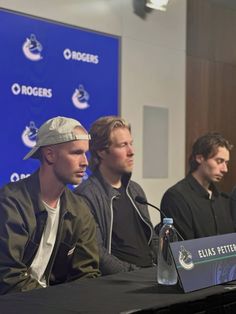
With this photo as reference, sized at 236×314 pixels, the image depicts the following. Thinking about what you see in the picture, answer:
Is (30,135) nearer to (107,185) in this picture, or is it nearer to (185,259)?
(107,185)

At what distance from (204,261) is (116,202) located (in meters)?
1.08

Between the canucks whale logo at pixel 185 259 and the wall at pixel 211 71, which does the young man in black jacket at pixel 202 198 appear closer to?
the wall at pixel 211 71

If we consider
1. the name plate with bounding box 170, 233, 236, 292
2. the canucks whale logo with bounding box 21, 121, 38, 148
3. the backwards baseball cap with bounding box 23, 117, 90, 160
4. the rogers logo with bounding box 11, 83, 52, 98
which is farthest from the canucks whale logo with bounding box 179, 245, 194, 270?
the rogers logo with bounding box 11, 83, 52, 98

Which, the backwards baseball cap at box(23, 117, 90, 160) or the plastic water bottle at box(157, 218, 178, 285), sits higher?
the backwards baseball cap at box(23, 117, 90, 160)

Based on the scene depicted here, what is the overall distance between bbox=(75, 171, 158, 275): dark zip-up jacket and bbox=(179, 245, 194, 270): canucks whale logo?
2.96 ft

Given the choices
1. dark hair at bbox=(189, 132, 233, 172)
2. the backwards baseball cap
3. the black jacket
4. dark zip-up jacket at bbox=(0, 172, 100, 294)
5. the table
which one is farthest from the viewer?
dark hair at bbox=(189, 132, 233, 172)

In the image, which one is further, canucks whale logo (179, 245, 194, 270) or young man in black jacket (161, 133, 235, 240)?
young man in black jacket (161, 133, 235, 240)

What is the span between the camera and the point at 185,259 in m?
1.88

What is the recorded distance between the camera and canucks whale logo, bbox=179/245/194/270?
6.10ft

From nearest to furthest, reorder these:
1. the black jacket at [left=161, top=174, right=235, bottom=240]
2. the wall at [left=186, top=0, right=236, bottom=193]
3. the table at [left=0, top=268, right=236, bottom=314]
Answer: the table at [left=0, top=268, right=236, bottom=314], the black jacket at [left=161, top=174, right=235, bottom=240], the wall at [left=186, top=0, right=236, bottom=193]

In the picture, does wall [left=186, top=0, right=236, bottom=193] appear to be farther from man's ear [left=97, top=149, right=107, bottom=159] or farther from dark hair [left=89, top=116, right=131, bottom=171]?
man's ear [left=97, top=149, right=107, bottom=159]

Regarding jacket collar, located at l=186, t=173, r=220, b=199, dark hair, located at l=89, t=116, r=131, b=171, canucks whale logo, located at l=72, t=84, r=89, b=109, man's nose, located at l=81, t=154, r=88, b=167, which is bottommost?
jacket collar, located at l=186, t=173, r=220, b=199

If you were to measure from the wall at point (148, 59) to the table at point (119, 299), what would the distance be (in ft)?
6.40

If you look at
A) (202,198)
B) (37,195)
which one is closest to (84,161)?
(37,195)
